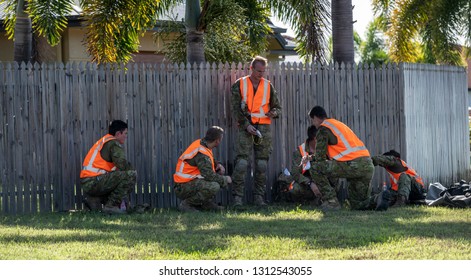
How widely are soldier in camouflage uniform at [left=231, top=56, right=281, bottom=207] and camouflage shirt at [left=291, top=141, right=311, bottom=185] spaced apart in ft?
1.42

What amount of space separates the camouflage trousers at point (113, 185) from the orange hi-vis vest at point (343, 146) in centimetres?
268

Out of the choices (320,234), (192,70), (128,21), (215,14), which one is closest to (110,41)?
(128,21)

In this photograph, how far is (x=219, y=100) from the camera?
1377cm

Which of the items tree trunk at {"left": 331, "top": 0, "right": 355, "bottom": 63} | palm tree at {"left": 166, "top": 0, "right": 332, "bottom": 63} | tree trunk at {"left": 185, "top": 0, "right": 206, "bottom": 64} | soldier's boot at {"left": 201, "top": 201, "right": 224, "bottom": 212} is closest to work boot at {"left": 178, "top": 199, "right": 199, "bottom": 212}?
soldier's boot at {"left": 201, "top": 201, "right": 224, "bottom": 212}

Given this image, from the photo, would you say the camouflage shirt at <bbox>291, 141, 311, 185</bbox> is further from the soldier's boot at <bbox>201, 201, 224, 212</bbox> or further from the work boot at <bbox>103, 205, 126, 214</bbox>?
the work boot at <bbox>103, 205, 126, 214</bbox>

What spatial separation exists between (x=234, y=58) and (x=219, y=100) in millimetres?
8717

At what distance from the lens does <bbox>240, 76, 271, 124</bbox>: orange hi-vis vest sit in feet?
43.5

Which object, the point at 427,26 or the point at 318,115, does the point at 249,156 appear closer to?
the point at 318,115

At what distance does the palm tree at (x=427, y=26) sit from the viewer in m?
21.8

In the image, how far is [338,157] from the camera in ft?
40.1

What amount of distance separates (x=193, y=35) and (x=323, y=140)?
5.02 m

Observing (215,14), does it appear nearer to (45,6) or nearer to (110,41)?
(110,41)

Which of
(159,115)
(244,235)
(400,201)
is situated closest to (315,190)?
(400,201)

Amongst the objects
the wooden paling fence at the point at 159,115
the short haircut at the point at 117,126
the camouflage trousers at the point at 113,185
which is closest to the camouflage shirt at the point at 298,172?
the wooden paling fence at the point at 159,115
